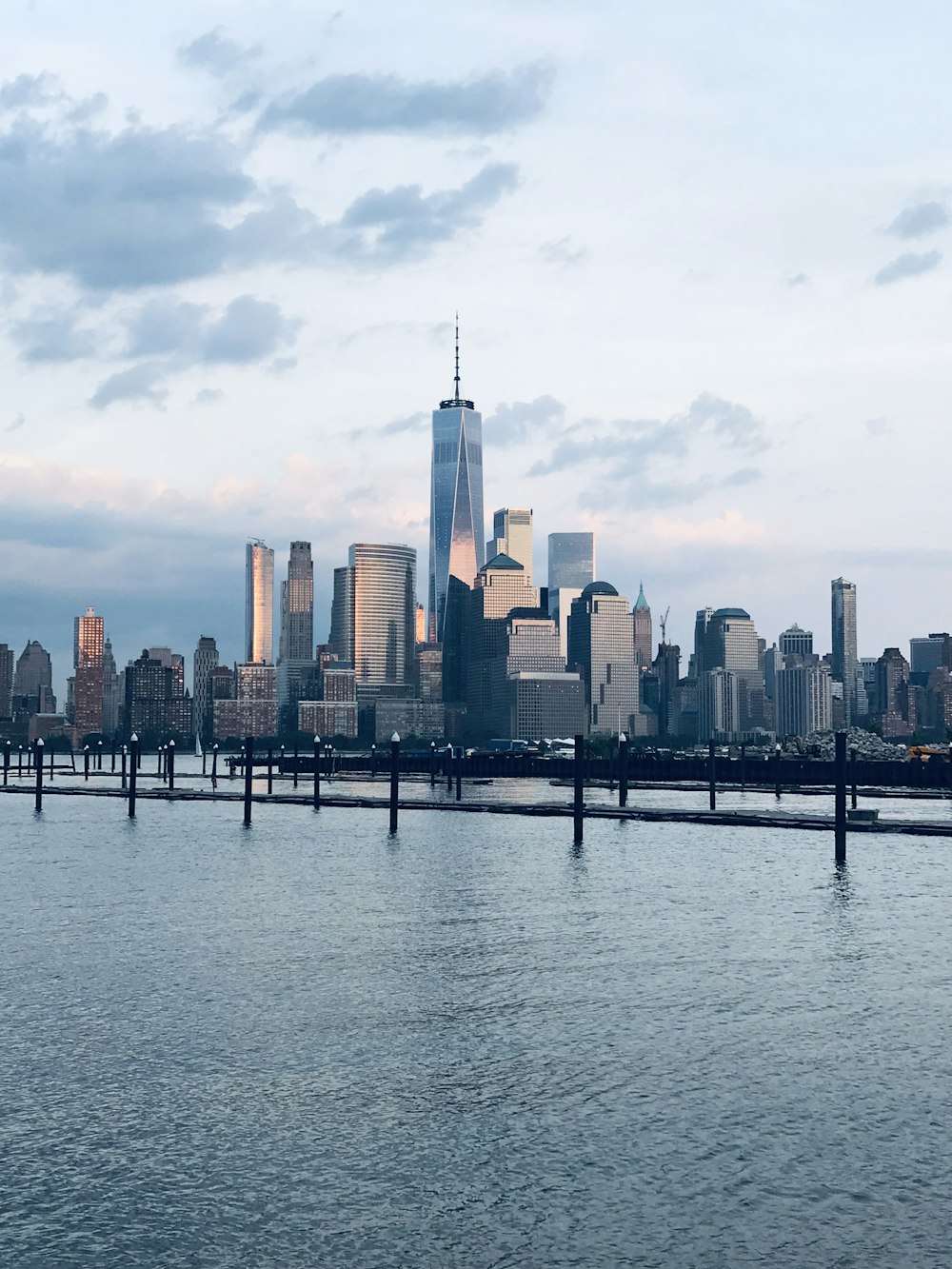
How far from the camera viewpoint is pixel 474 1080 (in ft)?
103

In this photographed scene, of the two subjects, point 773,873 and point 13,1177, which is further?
point 773,873

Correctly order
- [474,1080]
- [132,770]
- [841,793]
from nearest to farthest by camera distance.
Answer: [474,1080] < [841,793] < [132,770]

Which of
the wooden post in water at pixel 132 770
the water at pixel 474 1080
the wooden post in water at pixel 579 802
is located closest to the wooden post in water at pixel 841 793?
the water at pixel 474 1080

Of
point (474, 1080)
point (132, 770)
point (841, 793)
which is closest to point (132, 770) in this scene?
point (132, 770)

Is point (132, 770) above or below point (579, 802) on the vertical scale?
above

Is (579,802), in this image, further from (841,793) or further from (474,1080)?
(474,1080)

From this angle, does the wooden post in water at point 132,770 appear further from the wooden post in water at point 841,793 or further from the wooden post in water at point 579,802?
the wooden post in water at point 841,793

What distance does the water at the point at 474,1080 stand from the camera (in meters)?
22.1

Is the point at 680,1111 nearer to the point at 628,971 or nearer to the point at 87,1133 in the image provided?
the point at 87,1133

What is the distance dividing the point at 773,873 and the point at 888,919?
18.7m

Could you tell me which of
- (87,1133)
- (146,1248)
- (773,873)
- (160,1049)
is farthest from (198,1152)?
(773,873)

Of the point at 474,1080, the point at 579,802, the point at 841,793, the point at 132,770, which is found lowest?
the point at 474,1080

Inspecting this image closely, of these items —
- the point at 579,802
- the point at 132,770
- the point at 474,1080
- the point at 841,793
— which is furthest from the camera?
the point at 132,770

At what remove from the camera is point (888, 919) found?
186 ft
